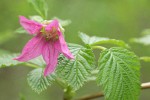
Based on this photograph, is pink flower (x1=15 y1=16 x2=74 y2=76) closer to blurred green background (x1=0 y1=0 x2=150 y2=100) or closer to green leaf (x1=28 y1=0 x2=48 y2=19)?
green leaf (x1=28 y1=0 x2=48 y2=19)

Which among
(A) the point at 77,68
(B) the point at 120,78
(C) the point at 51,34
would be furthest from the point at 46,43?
(B) the point at 120,78

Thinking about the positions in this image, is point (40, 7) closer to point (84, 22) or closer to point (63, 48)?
point (63, 48)

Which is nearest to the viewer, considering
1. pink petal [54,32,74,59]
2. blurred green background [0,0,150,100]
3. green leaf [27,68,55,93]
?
pink petal [54,32,74,59]

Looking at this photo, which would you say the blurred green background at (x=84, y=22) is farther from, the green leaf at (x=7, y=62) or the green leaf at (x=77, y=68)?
the green leaf at (x=77, y=68)

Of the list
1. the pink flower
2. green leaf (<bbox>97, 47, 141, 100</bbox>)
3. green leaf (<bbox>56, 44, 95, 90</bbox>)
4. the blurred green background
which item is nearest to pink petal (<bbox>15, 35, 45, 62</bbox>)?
the pink flower

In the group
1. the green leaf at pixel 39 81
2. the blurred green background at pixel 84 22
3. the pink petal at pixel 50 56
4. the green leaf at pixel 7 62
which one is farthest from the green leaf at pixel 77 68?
the blurred green background at pixel 84 22

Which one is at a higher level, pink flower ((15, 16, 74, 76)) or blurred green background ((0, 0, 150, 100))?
blurred green background ((0, 0, 150, 100))

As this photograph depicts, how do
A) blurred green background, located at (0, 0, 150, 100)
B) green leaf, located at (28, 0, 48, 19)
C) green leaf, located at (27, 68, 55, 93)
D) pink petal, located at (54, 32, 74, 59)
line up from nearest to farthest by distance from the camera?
1. pink petal, located at (54, 32, 74, 59)
2. green leaf, located at (27, 68, 55, 93)
3. green leaf, located at (28, 0, 48, 19)
4. blurred green background, located at (0, 0, 150, 100)
